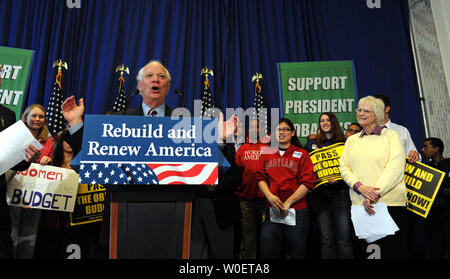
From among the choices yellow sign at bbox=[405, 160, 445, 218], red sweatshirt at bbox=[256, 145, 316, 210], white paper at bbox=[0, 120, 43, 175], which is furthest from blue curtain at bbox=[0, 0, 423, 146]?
white paper at bbox=[0, 120, 43, 175]

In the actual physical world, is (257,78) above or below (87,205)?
above

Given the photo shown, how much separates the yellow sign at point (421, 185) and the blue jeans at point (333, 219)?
1.62 feet

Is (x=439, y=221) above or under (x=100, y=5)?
under

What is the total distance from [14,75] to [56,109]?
979 millimetres

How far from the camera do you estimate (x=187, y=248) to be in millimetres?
1472

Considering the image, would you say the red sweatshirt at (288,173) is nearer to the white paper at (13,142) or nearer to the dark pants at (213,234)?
the dark pants at (213,234)

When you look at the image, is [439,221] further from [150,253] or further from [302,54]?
[150,253]

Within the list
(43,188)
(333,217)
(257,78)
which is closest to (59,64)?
(43,188)

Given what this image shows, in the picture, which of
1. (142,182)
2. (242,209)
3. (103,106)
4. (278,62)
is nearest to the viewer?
(142,182)

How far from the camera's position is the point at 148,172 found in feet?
4.68

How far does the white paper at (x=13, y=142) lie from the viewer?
1690 mm

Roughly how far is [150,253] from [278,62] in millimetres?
4507

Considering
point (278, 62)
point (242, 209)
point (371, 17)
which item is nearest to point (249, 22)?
point (278, 62)

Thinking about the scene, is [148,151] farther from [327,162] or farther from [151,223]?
[327,162]
